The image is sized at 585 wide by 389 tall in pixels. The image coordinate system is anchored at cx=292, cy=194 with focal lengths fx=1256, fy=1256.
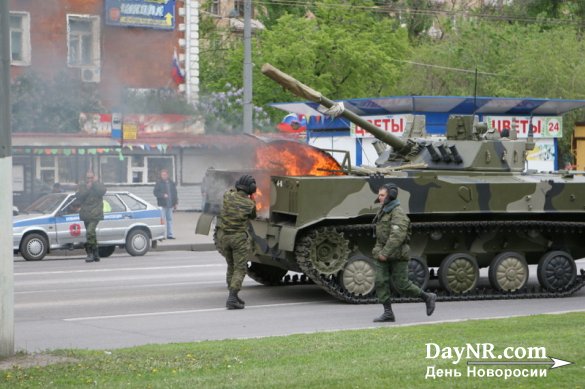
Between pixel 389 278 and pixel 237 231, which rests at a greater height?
pixel 237 231

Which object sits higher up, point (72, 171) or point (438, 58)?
point (438, 58)

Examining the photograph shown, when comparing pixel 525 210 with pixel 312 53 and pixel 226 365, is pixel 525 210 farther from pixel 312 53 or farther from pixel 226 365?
pixel 312 53

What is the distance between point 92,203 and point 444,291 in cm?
900

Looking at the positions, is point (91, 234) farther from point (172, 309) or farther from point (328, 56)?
point (328, 56)

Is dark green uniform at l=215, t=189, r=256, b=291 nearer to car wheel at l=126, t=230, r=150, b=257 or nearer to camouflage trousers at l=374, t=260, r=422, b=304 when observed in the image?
camouflage trousers at l=374, t=260, r=422, b=304

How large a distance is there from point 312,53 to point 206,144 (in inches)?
1146

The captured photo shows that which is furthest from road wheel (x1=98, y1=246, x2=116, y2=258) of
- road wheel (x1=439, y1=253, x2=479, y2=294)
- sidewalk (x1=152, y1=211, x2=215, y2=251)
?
road wheel (x1=439, y1=253, x2=479, y2=294)

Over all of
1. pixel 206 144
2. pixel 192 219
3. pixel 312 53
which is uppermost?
pixel 312 53

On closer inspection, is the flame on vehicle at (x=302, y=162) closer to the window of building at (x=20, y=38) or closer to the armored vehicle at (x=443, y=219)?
the armored vehicle at (x=443, y=219)

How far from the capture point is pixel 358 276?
16.9 metres

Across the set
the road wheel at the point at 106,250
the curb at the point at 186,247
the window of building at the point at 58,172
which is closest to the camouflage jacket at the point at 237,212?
the window of building at the point at 58,172

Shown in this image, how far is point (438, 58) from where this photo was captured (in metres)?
51.7

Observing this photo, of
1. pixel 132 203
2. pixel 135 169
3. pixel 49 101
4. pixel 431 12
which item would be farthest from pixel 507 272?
pixel 431 12

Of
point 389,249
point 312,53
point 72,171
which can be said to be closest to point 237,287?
point 389,249
